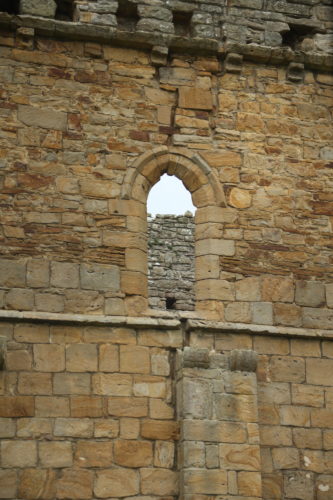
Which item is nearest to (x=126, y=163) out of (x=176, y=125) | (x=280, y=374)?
(x=176, y=125)

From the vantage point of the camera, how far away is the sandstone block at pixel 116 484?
29.6ft

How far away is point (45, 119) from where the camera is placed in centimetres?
1022

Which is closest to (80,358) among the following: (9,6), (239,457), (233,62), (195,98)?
(239,457)

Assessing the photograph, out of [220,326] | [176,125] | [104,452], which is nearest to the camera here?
[104,452]

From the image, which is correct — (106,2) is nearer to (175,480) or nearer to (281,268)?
(281,268)

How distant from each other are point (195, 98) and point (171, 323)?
2517 mm

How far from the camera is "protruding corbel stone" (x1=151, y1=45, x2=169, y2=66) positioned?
421 inches

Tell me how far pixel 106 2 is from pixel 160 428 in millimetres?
4545

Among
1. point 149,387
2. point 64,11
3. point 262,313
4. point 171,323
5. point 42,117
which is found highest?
point 64,11

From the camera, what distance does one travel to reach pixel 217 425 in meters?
9.27

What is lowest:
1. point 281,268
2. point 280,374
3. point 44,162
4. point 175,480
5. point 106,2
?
point 175,480

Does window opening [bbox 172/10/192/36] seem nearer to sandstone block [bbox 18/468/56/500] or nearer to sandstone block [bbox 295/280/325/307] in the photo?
sandstone block [bbox 295/280/325/307]

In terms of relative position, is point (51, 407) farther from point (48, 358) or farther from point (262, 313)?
point (262, 313)

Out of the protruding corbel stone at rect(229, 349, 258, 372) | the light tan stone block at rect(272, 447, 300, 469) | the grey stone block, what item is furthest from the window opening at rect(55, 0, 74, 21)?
the light tan stone block at rect(272, 447, 300, 469)
